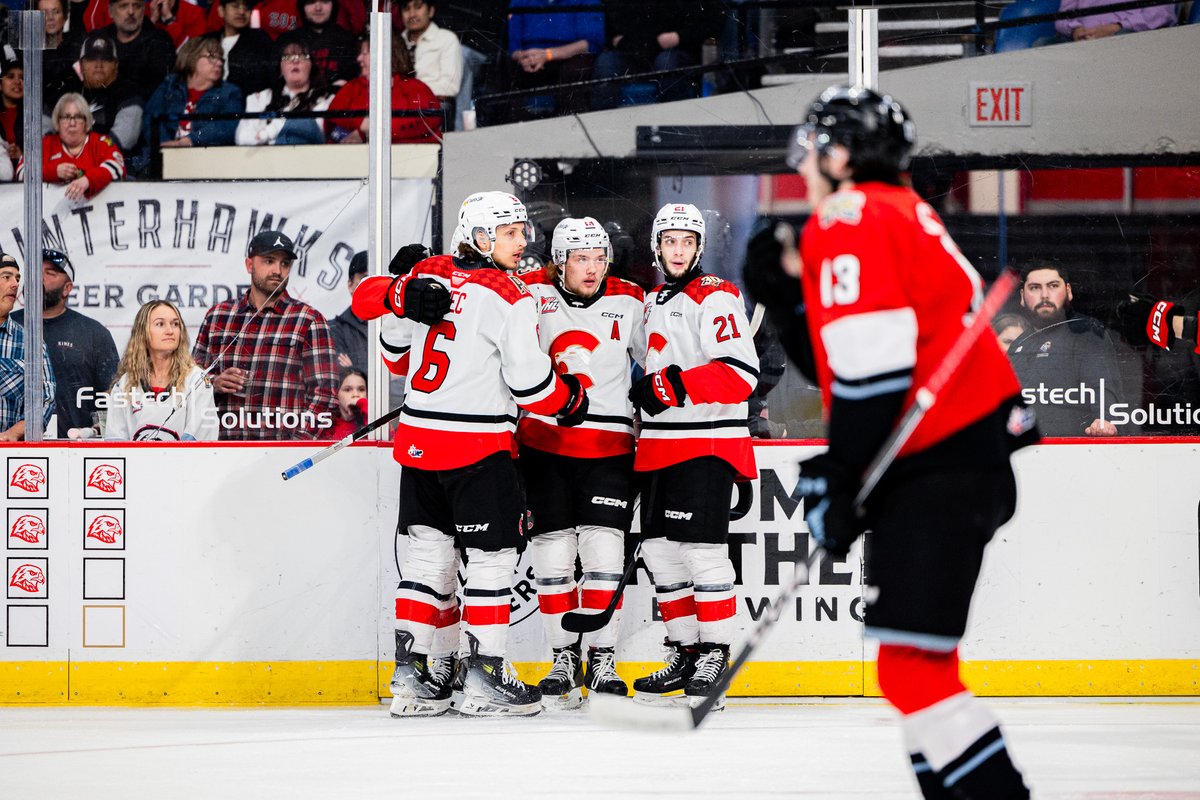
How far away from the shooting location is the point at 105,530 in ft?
14.0

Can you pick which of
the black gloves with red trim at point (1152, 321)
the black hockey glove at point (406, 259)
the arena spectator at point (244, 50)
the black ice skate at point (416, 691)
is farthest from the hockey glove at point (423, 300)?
the black gloves with red trim at point (1152, 321)

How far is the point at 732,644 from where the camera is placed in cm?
429

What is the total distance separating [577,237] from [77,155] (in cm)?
167

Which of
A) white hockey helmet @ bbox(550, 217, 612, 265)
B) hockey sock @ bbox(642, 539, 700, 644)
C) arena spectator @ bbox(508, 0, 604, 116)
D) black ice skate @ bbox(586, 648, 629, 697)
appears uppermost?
arena spectator @ bbox(508, 0, 604, 116)

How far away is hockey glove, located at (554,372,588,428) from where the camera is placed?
4.00 m

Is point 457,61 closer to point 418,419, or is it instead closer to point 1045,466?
point 418,419

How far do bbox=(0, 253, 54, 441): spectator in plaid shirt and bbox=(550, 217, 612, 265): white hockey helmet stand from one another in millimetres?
1690

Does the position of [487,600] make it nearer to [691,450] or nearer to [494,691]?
[494,691]

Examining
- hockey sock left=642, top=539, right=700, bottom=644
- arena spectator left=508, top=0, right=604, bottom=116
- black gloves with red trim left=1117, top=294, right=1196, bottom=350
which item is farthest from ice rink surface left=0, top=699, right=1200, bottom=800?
arena spectator left=508, top=0, right=604, bottom=116

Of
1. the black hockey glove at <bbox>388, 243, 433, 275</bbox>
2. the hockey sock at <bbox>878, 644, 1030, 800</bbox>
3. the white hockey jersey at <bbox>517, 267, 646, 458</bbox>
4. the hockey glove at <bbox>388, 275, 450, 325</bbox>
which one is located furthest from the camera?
the black hockey glove at <bbox>388, 243, 433, 275</bbox>

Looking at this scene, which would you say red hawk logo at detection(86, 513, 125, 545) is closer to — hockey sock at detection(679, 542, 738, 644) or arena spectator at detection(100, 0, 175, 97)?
arena spectator at detection(100, 0, 175, 97)

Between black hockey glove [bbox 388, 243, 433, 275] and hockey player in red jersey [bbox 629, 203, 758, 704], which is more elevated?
black hockey glove [bbox 388, 243, 433, 275]

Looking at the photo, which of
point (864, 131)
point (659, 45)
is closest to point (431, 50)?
point (659, 45)

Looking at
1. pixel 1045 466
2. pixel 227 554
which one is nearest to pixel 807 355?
pixel 1045 466
